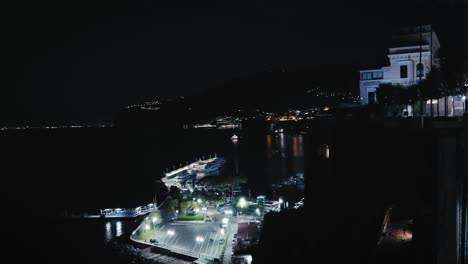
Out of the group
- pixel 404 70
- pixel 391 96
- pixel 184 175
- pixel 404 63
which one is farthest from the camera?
pixel 184 175

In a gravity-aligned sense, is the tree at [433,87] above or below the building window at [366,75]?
below

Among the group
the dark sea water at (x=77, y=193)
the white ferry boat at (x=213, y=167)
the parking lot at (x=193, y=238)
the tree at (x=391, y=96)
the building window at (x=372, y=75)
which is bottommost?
the dark sea water at (x=77, y=193)

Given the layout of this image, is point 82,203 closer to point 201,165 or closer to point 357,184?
point 201,165

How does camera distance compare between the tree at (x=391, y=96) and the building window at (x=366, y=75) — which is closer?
the tree at (x=391, y=96)

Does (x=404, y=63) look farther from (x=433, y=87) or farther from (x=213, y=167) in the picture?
(x=213, y=167)

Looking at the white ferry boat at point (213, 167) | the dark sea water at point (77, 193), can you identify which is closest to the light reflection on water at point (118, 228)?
the dark sea water at point (77, 193)

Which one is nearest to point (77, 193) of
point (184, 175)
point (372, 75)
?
point (184, 175)

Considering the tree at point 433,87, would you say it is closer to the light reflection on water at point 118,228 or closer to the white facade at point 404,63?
the white facade at point 404,63
